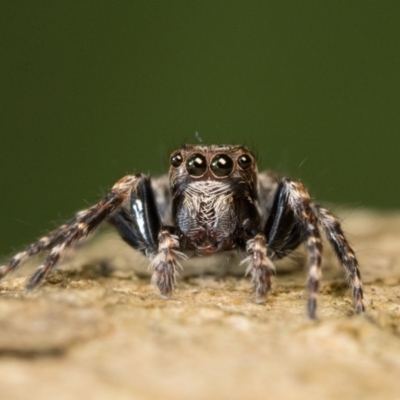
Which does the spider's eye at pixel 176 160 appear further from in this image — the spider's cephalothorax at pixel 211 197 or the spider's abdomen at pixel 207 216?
the spider's abdomen at pixel 207 216

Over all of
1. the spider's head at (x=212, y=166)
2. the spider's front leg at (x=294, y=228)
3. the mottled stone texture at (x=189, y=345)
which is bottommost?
the mottled stone texture at (x=189, y=345)

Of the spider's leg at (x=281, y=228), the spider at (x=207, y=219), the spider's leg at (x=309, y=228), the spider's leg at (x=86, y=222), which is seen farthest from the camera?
the spider's leg at (x=281, y=228)

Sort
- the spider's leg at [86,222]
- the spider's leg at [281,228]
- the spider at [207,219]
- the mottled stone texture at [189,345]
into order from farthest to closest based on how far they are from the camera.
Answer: the spider's leg at [281,228] → the spider at [207,219] → the spider's leg at [86,222] → the mottled stone texture at [189,345]

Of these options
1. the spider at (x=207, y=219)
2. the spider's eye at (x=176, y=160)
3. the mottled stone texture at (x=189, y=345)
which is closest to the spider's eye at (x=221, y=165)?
the spider at (x=207, y=219)

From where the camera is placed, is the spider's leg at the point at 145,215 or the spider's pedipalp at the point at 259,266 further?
the spider's leg at the point at 145,215

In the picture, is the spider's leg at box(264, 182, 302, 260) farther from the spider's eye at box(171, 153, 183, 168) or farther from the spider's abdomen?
the spider's eye at box(171, 153, 183, 168)

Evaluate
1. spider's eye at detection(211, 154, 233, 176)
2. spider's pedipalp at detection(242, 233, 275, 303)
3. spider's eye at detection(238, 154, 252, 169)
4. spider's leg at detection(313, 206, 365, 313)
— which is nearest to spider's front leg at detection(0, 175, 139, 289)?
spider's eye at detection(211, 154, 233, 176)

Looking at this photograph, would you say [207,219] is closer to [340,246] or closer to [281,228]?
[281,228]

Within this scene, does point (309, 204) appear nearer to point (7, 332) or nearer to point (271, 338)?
point (271, 338)
